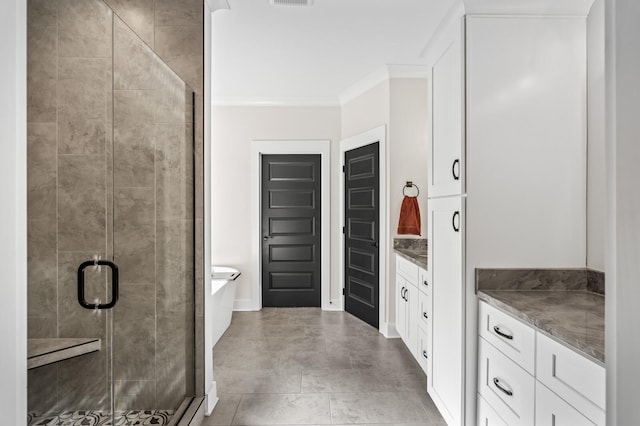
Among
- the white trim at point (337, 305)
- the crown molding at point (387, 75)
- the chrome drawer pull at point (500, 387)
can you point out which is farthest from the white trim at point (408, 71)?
the chrome drawer pull at point (500, 387)

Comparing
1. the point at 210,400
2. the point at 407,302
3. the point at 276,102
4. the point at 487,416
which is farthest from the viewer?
the point at 276,102

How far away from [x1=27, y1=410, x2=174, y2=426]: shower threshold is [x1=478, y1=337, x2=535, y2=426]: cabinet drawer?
1.60m

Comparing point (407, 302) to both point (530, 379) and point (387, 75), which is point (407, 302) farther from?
point (387, 75)

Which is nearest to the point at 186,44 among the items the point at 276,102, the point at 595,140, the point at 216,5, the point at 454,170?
the point at 216,5

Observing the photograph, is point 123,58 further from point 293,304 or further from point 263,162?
point 293,304

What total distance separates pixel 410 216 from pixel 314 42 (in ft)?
5.77

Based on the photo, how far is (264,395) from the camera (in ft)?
8.64

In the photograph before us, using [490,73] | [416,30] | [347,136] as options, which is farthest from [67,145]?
[347,136]

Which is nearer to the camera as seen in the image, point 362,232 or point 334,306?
point 362,232

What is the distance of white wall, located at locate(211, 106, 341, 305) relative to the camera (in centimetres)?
485

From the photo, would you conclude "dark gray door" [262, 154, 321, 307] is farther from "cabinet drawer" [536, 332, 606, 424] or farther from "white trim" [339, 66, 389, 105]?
"cabinet drawer" [536, 332, 606, 424]

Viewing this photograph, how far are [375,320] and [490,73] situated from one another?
2830mm
